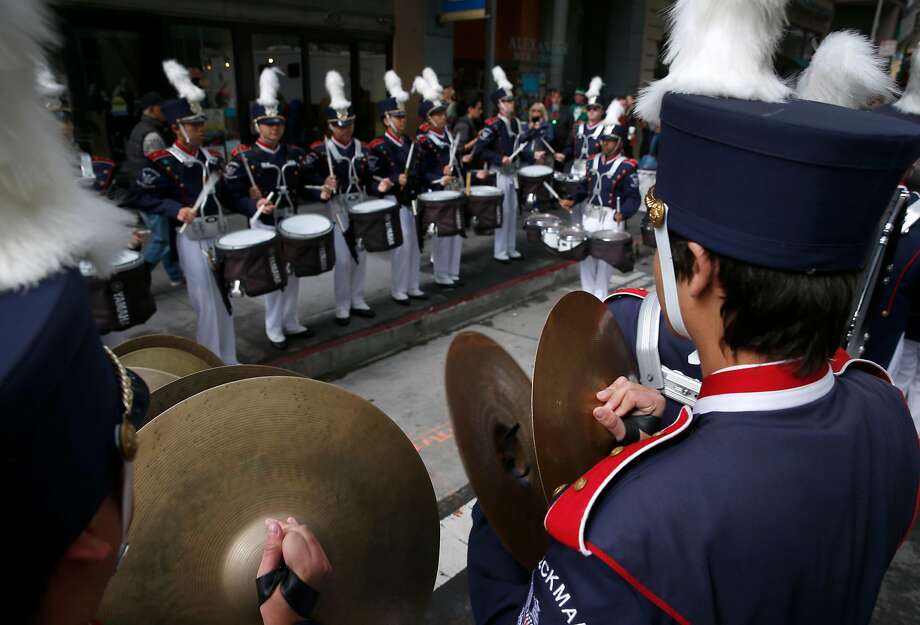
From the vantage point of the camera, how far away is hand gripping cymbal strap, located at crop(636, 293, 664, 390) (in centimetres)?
196

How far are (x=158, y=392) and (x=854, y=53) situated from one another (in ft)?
11.1

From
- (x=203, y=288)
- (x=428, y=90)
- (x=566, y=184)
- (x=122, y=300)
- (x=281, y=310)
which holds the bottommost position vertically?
(x=281, y=310)

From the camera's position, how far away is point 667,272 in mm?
1252

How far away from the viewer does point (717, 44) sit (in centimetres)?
134

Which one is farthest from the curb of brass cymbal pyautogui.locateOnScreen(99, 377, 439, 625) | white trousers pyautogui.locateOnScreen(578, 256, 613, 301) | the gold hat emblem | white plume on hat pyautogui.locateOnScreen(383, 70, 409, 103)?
the gold hat emblem

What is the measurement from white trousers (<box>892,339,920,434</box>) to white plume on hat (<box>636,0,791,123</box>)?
3.58 metres

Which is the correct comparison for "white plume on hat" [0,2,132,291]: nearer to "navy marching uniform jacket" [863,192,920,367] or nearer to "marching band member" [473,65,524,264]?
"navy marching uniform jacket" [863,192,920,367]

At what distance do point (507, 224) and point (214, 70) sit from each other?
218 inches

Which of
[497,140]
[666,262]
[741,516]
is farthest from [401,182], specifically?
[741,516]

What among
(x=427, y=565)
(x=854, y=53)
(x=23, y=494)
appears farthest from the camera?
(x=854, y=53)

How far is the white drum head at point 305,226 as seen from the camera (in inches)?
217

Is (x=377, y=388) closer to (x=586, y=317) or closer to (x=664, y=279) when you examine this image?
(x=586, y=317)

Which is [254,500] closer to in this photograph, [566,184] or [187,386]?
[187,386]

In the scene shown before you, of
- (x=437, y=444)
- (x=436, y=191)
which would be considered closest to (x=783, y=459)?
(x=437, y=444)
